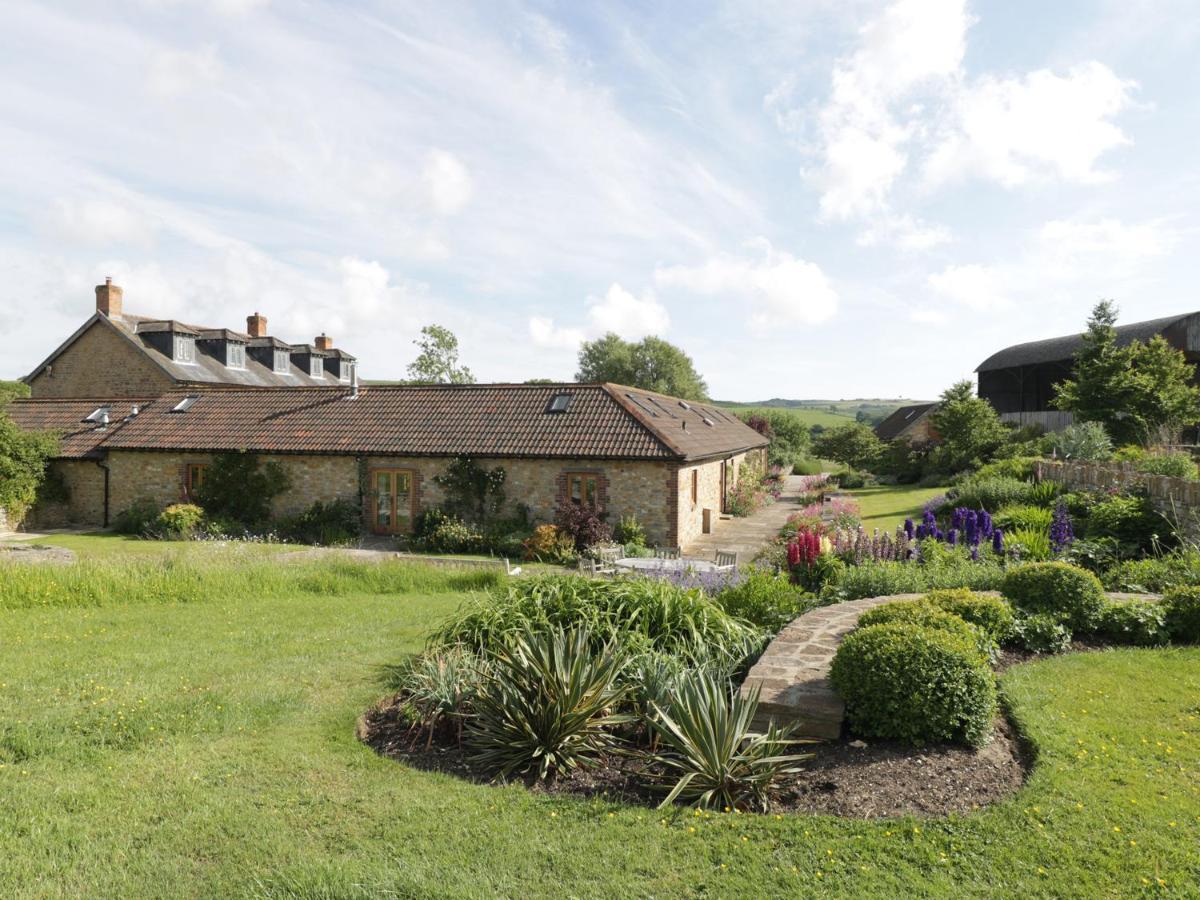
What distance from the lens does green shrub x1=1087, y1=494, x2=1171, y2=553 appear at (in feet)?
41.2

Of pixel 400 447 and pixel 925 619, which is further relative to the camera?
pixel 400 447

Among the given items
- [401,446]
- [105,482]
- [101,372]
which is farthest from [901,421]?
[101,372]

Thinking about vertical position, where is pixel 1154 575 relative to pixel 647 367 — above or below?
below

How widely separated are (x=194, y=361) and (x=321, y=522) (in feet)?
62.2

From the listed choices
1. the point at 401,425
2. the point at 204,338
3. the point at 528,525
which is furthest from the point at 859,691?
the point at 204,338

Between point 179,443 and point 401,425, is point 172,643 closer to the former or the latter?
point 401,425

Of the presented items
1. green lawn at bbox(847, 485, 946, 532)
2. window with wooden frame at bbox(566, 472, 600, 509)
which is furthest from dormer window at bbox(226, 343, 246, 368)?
green lawn at bbox(847, 485, 946, 532)

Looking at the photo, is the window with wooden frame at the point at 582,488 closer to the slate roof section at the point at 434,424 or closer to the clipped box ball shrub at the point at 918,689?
the slate roof section at the point at 434,424

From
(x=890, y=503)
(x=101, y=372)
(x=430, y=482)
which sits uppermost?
(x=101, y=372)

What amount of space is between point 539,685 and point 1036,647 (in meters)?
4.94

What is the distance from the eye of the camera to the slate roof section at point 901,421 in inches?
2018

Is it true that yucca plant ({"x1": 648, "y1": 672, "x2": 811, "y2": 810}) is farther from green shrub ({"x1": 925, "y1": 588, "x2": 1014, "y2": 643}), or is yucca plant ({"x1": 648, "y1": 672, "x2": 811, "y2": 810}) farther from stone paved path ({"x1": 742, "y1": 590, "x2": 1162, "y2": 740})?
green shrub ({"x1": 925, "y1": 588, "x2": 1014, "y2": 643})

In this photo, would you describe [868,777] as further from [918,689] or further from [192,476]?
[192,476]

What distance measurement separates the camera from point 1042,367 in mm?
43312
